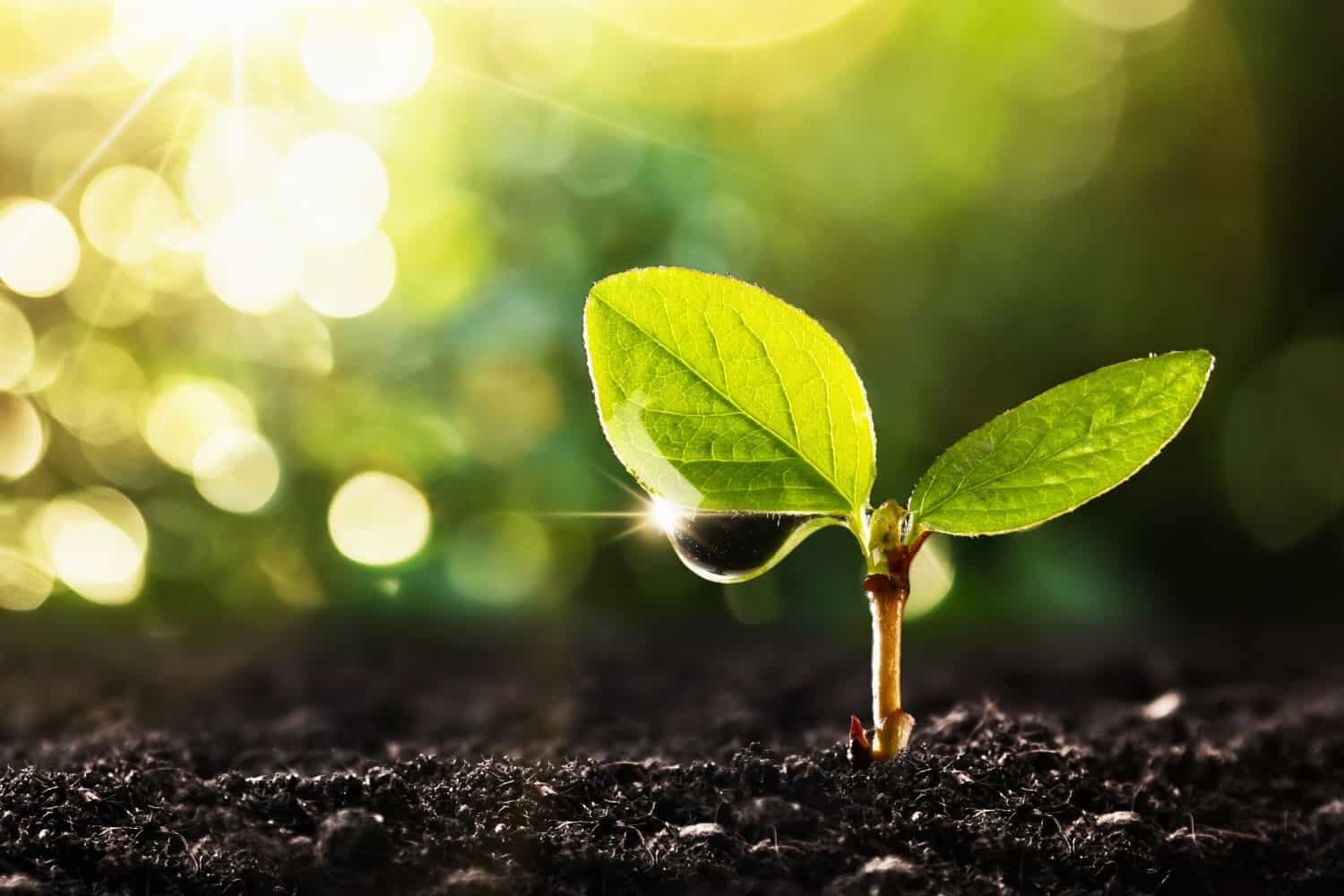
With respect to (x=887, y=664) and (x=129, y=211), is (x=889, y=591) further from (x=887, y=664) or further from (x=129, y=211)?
(x=129, y=211)

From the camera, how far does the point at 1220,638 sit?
1861 millimetres

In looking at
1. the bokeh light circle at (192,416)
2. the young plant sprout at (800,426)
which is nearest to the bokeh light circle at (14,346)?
the bokeh light circle at (192,416)

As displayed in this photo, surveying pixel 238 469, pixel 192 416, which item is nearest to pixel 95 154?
pixel 192 416

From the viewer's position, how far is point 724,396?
696 mm

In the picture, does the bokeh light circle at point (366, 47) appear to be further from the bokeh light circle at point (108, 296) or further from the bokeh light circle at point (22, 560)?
the bokeh light circle at point (22, 560)

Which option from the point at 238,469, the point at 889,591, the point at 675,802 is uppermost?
the point at 238,469

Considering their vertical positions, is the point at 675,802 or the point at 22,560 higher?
the point at 22,560

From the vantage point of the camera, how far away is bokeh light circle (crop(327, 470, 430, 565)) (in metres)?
1.94

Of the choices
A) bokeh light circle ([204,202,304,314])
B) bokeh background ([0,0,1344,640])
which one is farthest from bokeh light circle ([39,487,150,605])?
bokeh light circle ([204,202,304,314])

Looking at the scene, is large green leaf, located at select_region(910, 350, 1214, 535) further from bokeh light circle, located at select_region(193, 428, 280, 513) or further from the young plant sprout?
bokeh light circle, located at select_region(193, 428, 280, 513)

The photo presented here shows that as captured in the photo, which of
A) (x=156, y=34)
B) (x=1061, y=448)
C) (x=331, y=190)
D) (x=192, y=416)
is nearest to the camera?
(x=1061, y=448)

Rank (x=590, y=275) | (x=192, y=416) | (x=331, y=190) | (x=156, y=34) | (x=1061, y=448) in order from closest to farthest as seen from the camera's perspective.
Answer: (x=1061, y=448)
(x=156, y=34)
(x=331, y=190)
(x=590, y=275)
(x=192, y=416)

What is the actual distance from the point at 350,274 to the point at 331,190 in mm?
148

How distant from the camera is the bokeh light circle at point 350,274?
1847 mm
